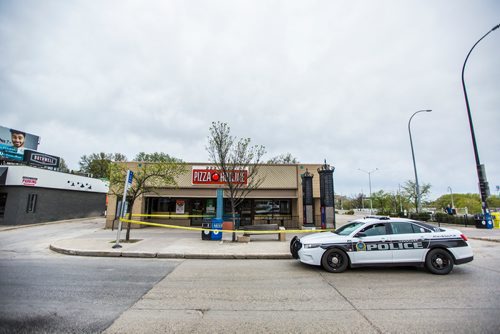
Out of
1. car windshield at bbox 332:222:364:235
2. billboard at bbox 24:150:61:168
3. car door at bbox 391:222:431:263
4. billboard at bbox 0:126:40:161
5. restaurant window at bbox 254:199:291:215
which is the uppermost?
billboard at bbox 0:126:40:161

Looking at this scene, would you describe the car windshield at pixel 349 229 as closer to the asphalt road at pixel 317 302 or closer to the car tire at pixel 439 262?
the asphalt road at pixel 317 302

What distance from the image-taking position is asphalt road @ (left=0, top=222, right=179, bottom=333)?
381 centimetres

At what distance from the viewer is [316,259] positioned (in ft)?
23.2

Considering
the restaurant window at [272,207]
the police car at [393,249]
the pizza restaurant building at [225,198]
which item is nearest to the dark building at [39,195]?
the pizza restaurant building at [225,198]

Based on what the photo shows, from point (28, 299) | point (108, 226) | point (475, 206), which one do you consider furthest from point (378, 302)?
point (475, 206)

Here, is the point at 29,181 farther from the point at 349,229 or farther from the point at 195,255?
the point at 349,229

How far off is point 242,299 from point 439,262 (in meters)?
5.66

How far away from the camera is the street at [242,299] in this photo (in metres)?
3.75

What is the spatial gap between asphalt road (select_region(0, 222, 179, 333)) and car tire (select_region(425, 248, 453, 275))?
7214 millimetres

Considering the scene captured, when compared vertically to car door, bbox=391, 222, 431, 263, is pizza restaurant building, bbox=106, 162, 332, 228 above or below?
above

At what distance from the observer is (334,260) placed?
6.99 metres

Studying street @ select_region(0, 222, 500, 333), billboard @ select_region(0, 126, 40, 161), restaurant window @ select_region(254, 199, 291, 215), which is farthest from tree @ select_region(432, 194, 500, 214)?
billboard @ select_region(0, 126, 40, 161)

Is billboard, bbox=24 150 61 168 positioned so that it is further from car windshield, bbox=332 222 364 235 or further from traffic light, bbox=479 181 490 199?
traffic light, bbox=479 181 490 199

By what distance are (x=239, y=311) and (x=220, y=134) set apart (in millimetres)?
11681
